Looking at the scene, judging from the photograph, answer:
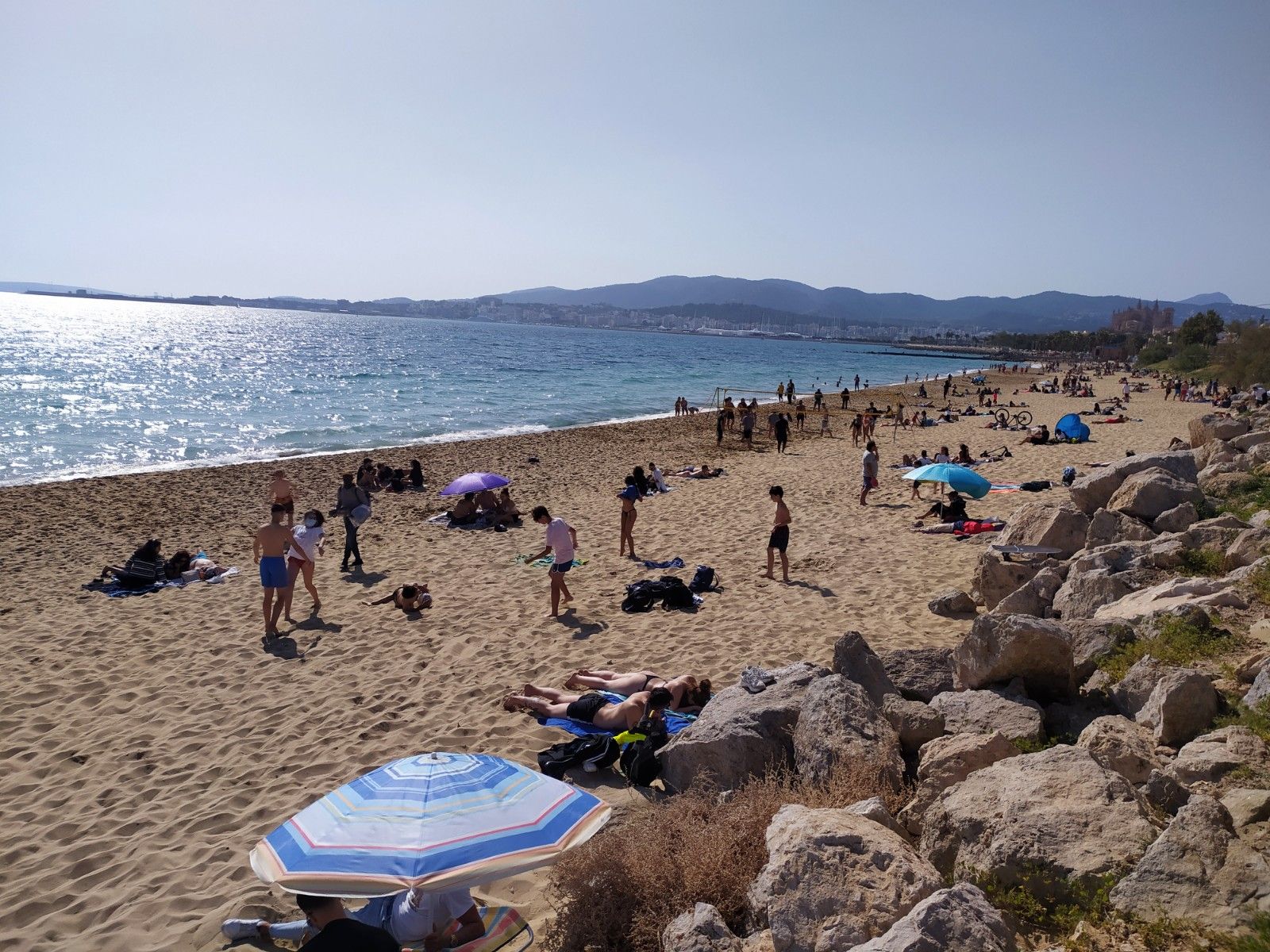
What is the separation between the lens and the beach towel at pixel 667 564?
10.7 metres

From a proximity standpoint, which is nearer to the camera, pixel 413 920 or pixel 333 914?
pixel 333 914

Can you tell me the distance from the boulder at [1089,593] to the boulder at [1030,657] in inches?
51.8

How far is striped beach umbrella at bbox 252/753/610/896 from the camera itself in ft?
10.7

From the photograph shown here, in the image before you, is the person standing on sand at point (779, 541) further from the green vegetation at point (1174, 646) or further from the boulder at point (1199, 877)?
the boulder at point (1199, 877)

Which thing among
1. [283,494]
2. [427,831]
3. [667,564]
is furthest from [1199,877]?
[283,494]

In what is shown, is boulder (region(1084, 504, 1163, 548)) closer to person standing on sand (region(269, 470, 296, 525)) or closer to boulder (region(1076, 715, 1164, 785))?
boulder (region(1076, 715, 1164, 785))

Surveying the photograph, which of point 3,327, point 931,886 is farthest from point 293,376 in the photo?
point 3,327

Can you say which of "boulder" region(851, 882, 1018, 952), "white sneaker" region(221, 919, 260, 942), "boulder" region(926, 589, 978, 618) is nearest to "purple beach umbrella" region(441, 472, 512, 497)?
"boulder" region(926, 589, 978, 618)

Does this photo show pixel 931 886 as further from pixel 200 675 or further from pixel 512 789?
pixel 200 675

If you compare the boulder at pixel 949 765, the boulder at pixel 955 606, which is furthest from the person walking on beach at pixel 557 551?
the boulder at pixel 949 765

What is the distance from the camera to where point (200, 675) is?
24.7ft

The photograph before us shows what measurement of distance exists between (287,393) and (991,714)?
42808 millimetres

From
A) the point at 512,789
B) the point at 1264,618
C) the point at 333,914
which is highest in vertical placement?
the point at 1264,618

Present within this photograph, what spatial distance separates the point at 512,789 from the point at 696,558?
768cm
